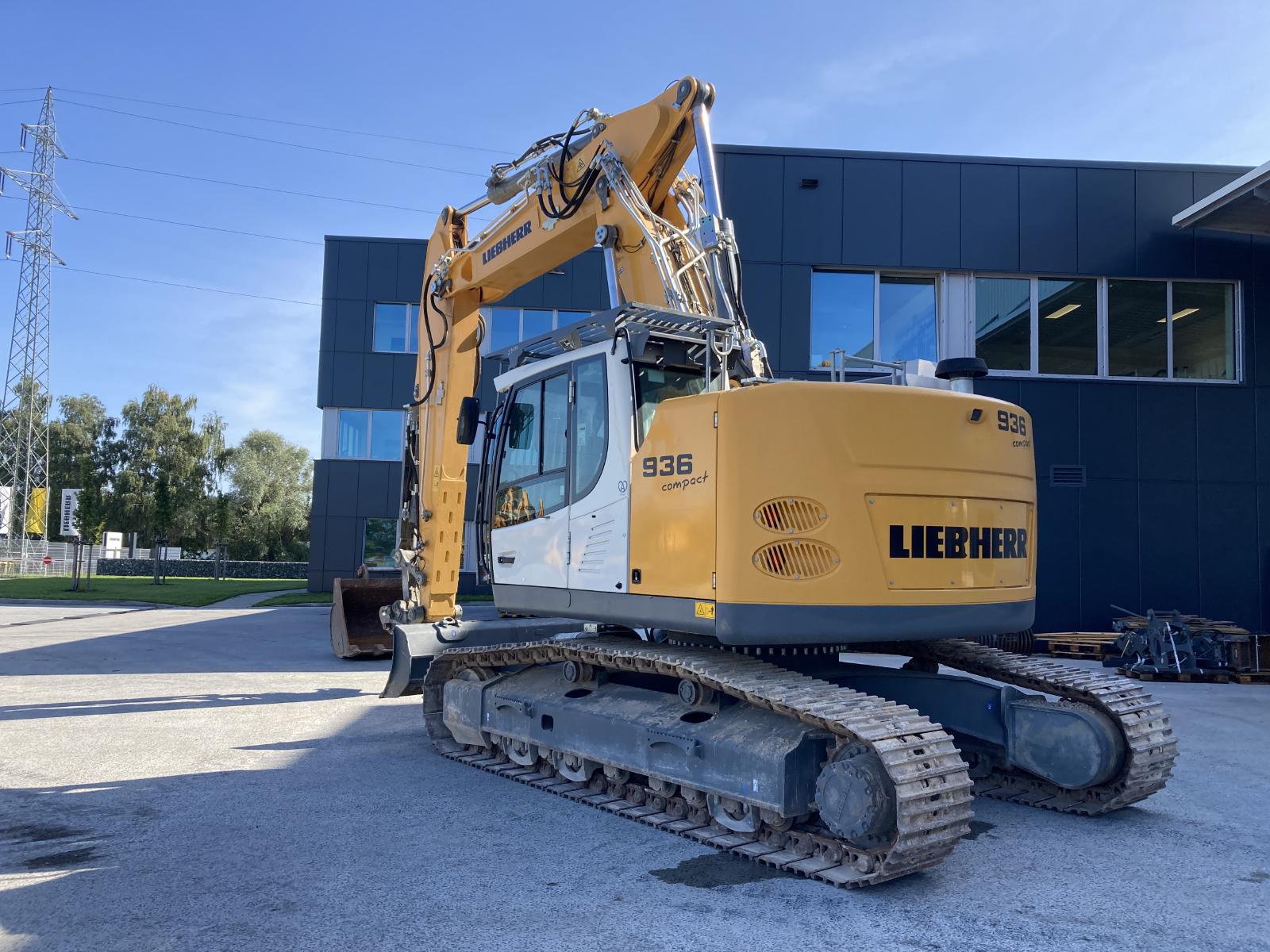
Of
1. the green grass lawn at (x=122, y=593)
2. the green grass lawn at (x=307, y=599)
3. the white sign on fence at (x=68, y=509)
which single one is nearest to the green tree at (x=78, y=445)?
the white sign on fence at (x=68, y=509)

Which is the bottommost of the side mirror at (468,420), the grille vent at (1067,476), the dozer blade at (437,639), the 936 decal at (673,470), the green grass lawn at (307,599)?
the green grass lawn at (307,599)

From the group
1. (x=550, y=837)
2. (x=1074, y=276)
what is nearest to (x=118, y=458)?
(x=1074, y=276)

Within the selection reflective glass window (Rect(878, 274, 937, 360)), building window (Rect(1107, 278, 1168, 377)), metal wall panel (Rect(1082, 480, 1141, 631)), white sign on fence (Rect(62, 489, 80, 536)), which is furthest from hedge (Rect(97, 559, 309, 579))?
building window (Rect(1107, 278, 1168, 377))

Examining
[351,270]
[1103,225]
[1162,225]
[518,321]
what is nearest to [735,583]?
[1103,225]

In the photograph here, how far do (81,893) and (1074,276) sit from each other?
1653 cm

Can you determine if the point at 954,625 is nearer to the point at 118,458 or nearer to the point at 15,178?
the point at 15,178

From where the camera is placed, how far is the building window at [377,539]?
2845 centimetres

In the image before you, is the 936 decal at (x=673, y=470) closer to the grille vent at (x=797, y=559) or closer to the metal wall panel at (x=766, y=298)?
the grille vent at (x=797, y=559)

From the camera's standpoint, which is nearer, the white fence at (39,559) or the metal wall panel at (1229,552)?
the metal wall panel at (1229,552)

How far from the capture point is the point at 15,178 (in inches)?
2201

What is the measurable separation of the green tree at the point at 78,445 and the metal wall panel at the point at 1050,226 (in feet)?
222

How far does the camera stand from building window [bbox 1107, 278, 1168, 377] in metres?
16.2

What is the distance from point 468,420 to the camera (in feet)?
22.4

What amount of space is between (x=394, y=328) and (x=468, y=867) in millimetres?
25043
